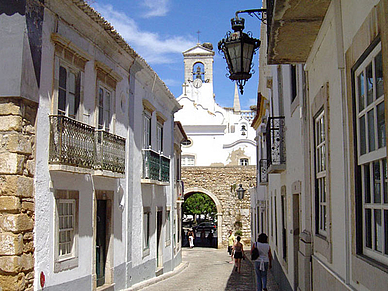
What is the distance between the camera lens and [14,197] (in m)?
7.17

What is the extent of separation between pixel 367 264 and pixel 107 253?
837 cm

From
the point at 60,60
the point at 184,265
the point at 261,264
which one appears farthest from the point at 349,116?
the point at 184,265

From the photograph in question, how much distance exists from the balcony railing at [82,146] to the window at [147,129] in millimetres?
3350

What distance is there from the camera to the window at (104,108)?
414 inches

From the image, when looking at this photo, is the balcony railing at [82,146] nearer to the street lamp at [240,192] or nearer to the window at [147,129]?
the window at [147,129]

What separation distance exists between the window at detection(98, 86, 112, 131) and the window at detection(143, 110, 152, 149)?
Result: 118 inches

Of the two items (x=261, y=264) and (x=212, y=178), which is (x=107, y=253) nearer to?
(x=261, y=264)

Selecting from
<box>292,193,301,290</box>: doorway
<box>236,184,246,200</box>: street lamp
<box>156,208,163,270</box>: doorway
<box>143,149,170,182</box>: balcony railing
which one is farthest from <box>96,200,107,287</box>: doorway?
<box>236,184,246,200</box>: street lamp

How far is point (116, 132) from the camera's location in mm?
11328

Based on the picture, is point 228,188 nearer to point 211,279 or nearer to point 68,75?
point 211,279

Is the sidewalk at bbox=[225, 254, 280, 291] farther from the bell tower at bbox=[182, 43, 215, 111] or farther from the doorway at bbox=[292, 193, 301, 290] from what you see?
the bell tower at bbox=[182, 43, 215, 111]

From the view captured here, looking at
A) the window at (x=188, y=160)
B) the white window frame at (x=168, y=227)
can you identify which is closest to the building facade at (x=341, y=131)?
the white window frame at (x=168, y=227)

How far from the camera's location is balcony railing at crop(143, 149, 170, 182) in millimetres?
13730

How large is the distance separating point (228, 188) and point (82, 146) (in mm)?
24052
